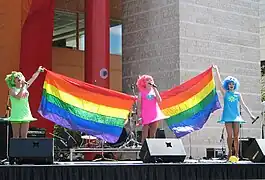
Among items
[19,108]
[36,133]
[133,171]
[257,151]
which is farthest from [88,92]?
[257,151]

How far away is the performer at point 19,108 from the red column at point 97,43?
3534 mm

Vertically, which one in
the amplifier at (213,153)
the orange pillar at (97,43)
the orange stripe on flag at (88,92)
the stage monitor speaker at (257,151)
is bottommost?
the amplifier at (213,153)

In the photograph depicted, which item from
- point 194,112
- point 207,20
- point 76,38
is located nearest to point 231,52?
point 207,20

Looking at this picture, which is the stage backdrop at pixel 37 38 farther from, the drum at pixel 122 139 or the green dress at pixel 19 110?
the green dress at pixel 19 110

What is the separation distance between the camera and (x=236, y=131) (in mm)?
8047

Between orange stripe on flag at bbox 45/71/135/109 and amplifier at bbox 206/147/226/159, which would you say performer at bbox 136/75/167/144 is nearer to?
orange stripe on flag at bbox 45/71/135/109

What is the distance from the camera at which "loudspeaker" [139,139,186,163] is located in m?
6.88

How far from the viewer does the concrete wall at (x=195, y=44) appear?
1089 cm

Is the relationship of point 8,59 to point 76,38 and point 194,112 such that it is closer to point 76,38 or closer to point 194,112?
point 76,38

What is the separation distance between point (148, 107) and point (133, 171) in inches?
76.0

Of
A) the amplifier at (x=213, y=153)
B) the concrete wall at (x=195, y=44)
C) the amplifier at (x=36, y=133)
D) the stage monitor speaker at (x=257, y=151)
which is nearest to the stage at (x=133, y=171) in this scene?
the stage monitor speaker at (x=257, y=151)

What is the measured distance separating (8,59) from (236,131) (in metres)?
7.32

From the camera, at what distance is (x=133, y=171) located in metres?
6.50

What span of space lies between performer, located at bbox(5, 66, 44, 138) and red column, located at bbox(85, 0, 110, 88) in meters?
3.53
